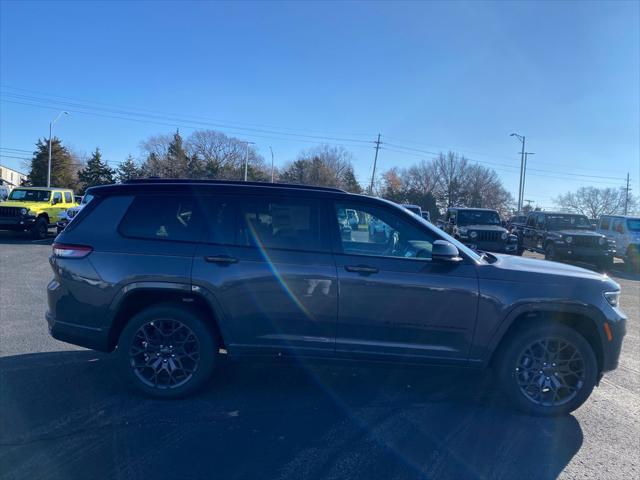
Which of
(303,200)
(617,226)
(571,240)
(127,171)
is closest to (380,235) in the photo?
(303,200)

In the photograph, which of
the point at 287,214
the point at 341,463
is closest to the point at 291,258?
the point at 287,214

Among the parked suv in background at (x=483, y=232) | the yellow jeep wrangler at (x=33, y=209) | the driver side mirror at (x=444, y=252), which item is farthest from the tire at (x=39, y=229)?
the driver side mirror at (x=444, y=252)

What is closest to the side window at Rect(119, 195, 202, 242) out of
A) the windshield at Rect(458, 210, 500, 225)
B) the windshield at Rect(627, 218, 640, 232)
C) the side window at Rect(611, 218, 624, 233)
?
the windshield at Rect(458, 210, 500, 225)

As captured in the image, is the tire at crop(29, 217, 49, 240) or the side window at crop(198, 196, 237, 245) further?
the tire at crop(29, 217, 49, 240)

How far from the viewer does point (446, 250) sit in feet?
13.0

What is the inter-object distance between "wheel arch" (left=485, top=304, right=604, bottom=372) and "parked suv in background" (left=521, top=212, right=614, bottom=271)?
13.6 m

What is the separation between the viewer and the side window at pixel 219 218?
14.1 ft

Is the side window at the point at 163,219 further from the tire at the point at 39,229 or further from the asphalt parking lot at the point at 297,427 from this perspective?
the tire at the point at 39,229

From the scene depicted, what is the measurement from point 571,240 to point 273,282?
15239mm

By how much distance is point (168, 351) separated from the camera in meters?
4.35

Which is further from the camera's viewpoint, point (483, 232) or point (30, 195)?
point (30, 195)

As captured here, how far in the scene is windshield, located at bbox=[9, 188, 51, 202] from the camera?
19.5m

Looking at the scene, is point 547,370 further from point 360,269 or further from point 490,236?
point 490,236

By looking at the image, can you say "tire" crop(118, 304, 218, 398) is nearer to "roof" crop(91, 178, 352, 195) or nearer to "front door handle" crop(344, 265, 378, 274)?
"roof" crop(91, 178, 352, 195)
